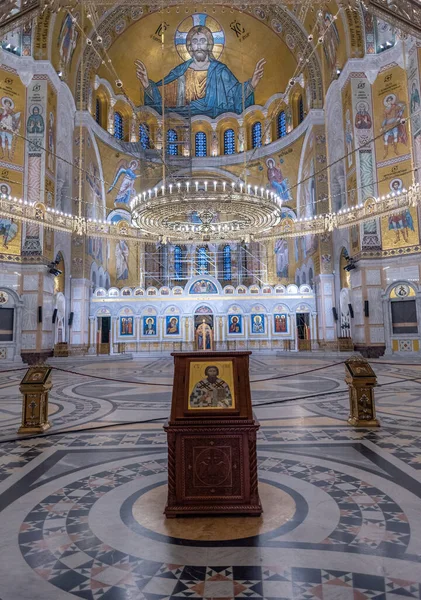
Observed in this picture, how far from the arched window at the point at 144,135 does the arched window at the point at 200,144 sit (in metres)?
3.80

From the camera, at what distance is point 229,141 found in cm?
3234

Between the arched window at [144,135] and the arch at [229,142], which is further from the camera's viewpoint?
the arch at [229,142]

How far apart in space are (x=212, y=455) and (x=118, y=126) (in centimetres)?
3056

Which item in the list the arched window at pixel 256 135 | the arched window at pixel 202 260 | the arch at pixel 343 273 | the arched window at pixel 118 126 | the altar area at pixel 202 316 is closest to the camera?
the arch at pixel 343 273

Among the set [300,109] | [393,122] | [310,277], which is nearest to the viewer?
[393,122]

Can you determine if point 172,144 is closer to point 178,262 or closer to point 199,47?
point 199,47

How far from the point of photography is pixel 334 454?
421 centimetres

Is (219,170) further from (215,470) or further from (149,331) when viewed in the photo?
(215,470)

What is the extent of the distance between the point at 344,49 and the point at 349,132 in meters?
4.16

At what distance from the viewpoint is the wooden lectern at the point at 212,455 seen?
9.71ft

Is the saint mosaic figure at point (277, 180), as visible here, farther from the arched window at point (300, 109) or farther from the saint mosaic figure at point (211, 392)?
the saint mosaic figure at point (211, 392)

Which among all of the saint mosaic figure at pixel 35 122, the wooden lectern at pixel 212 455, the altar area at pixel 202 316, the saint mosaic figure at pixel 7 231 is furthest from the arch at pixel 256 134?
the wooden lectern at pixel 212 455

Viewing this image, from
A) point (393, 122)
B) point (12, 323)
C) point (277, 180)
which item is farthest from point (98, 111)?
point (393, 122)

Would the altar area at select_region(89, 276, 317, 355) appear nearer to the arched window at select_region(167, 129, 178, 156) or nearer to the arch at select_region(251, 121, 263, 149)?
the arch at select_region(251, 121, 263, 149)
